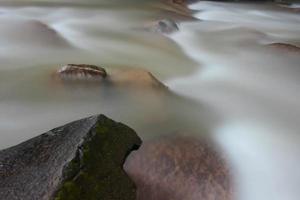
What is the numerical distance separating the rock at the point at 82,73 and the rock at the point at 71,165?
162 cm

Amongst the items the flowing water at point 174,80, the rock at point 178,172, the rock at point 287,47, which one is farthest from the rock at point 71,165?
the rock at point 287,47

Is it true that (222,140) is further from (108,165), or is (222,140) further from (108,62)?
(108,62)

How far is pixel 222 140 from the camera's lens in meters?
3.90

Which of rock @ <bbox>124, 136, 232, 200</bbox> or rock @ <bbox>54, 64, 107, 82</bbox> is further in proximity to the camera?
rock @ <bbox>54, 64, 107, 82</bbox>

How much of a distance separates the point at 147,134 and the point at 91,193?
1.44 metres

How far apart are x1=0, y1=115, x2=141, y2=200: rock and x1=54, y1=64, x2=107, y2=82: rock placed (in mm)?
1624

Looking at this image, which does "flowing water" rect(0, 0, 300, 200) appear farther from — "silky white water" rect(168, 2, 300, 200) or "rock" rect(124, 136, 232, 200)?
"rock" rect(124, 136, 232, 200)

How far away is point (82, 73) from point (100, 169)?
2.15 metres

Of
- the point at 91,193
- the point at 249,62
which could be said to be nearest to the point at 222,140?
the point at 91,193

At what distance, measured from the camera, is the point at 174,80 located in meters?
5.46

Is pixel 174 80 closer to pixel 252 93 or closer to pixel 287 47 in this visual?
pixel 252 93

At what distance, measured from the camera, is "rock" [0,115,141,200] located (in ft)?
7.64

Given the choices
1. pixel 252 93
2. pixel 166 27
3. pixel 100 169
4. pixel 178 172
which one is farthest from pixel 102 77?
pixel 166 27

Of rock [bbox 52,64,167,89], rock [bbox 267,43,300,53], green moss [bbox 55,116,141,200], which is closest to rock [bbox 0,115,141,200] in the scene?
green moss [bbox 55,116,141,200]
